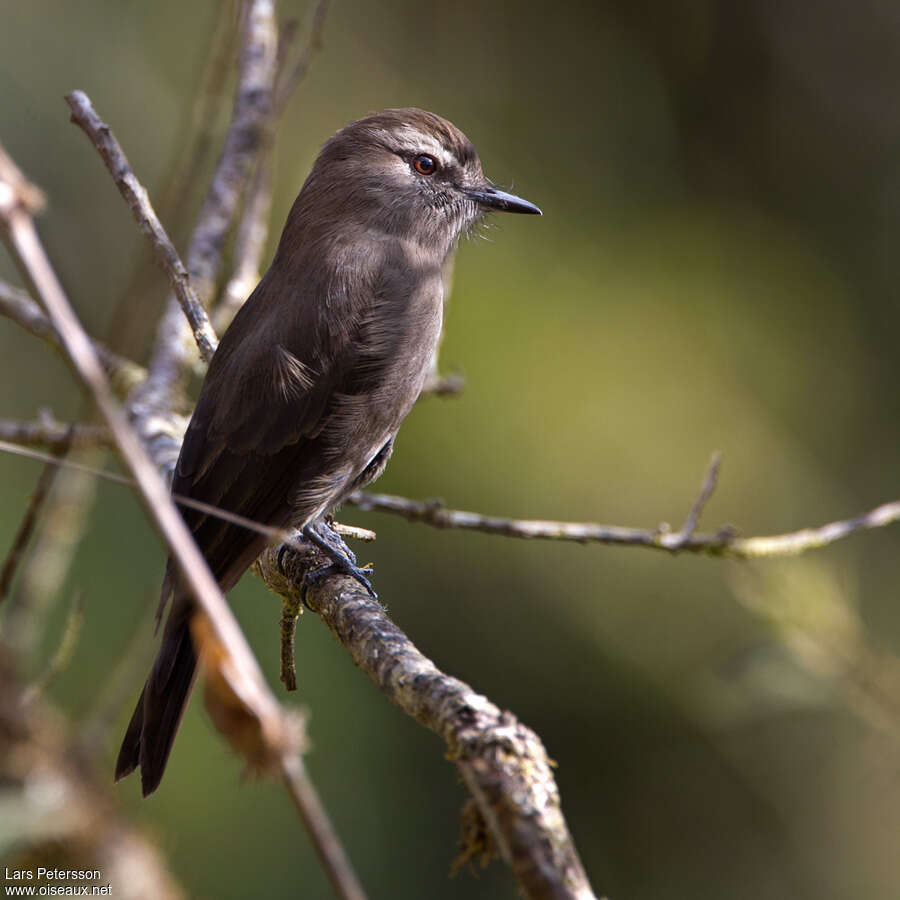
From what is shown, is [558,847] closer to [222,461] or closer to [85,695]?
[222,461]

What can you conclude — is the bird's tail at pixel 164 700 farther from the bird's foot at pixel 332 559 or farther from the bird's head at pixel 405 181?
the bird's head at pixel 405 181

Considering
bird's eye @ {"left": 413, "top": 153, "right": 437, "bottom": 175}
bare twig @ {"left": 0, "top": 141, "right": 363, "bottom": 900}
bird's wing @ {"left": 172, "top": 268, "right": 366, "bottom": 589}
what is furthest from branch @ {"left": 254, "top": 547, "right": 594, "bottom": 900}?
bird's eye @ {"left": 413, "top": 153, "right": 437, "bottom": 175}

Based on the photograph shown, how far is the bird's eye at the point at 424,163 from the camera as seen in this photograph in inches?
164

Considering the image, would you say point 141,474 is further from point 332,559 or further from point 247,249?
point 247,249

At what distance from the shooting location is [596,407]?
624 cm

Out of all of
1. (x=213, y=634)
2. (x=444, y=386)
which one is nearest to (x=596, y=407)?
(x=444, y=386)

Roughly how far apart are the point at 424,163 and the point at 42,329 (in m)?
1.40

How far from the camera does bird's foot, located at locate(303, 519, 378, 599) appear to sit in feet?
9.85

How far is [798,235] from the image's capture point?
23.8 feet

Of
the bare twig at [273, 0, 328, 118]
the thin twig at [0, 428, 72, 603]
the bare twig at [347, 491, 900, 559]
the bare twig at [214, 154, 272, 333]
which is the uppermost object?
the bare twig at [273, 0, 328, 118]

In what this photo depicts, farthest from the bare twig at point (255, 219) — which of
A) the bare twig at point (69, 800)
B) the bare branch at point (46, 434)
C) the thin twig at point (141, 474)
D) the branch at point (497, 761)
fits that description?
the bare twig at point (69, 800)

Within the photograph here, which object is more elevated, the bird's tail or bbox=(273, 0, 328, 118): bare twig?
bbox=(273, 0, 328, 118): bare twig

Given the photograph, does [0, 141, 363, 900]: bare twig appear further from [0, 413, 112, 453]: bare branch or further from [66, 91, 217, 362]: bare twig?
[0, 413, 112, 453]: bare branch

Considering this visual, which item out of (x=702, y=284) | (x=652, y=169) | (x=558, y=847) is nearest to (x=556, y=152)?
(x=652, y=169)
